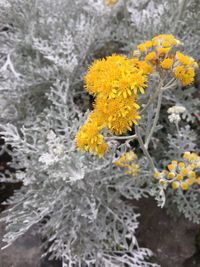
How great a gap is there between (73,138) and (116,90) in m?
0.82

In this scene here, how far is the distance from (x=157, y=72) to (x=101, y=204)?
3.12 ft

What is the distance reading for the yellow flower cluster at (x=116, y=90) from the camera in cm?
118

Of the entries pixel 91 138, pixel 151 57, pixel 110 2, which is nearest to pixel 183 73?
pixel 151 57

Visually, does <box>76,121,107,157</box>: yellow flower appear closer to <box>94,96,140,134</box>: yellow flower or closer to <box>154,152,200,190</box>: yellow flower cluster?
<box>94,96,140,134</box>: yellow flower

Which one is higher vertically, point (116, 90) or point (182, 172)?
point (116, 90)

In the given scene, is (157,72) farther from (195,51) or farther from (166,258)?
(166,258)

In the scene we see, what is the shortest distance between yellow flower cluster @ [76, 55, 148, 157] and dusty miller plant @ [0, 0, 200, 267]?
15 cm

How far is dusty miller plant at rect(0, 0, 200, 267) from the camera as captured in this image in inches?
72.7

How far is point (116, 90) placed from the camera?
3.90 ft

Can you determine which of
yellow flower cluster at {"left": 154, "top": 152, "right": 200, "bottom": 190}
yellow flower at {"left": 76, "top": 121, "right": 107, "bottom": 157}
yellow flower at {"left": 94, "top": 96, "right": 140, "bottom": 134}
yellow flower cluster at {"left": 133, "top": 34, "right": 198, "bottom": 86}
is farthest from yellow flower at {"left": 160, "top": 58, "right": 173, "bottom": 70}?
yellow flower cluster at {"left": 154, "top": 152, "right": 200, "bottom": 190}

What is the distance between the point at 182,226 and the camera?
218 centimetres

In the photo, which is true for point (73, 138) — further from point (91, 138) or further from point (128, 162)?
point (91, 138)

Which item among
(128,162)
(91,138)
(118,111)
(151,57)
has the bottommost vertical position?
(128,162)

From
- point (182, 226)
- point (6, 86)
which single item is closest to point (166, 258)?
point (182, 226)
